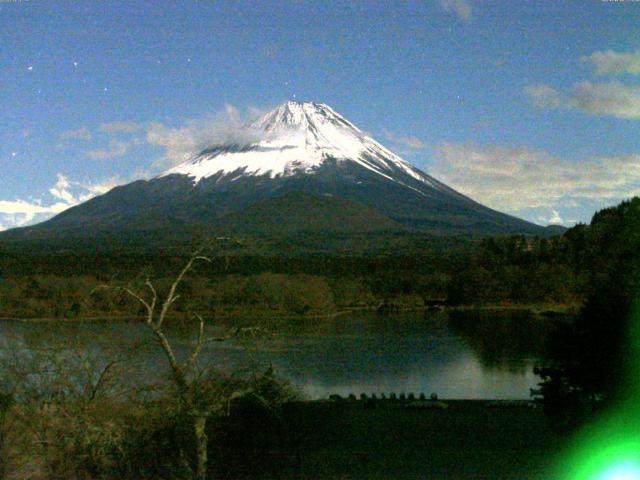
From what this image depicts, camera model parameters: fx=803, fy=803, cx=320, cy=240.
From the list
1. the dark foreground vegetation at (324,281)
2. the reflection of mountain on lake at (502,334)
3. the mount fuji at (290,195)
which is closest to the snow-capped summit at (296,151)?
the mount fuji at (290,195)

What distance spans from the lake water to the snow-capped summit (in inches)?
2772

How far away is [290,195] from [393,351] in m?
64.9

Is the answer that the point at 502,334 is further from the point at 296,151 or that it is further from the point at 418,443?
the point at 296,151

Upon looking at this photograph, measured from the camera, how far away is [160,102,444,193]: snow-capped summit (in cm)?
10662

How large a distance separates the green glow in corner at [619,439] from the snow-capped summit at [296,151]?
9450 cm

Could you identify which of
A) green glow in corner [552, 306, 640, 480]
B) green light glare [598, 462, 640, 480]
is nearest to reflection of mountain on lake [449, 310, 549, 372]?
green glow in corner [552, 306, 640, 480]

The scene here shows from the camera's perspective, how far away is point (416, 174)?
106562mm

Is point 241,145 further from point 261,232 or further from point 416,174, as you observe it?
point 261,232

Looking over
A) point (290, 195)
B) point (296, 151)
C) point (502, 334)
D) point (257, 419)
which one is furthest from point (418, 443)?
point (296, 151)

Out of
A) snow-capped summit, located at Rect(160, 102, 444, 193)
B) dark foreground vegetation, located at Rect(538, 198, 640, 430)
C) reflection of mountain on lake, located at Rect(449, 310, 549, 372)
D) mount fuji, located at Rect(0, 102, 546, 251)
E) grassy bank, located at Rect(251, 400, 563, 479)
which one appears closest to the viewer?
dark foreground vegetation, located at Rect(538, 198, 640, 430)

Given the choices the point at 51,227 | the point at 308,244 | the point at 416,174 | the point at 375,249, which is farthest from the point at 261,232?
the point at 416,174

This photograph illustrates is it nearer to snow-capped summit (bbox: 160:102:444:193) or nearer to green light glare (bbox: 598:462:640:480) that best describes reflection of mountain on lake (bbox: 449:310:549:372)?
green light glare (bbox: 598:462:640:480)

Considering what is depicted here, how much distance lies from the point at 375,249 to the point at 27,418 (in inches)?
2505

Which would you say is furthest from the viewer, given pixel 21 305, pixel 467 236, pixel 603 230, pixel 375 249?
pixel 467 236
